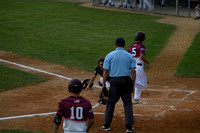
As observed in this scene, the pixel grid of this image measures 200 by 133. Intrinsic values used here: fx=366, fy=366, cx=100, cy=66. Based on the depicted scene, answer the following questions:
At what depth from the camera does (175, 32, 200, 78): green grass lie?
14.8 meters

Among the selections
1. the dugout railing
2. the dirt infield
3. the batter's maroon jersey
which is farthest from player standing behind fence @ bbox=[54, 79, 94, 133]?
the dugout railing

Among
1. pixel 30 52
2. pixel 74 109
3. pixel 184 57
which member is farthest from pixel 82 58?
pixel 74 109

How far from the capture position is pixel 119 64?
8.28m

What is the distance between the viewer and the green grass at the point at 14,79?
43.1 ft

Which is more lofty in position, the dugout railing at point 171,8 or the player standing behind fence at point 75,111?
the dugout railing at point 171,8

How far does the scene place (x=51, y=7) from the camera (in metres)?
33.8

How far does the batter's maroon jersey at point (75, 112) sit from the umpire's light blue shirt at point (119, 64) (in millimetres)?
2339

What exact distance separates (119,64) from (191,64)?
342 inches

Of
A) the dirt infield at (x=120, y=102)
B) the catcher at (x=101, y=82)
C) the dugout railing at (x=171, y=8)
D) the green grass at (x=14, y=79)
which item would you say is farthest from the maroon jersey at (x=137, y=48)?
the dugout railing at (x=171, y=8)

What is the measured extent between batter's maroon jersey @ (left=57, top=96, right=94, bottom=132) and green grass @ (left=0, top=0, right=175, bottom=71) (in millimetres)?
9411

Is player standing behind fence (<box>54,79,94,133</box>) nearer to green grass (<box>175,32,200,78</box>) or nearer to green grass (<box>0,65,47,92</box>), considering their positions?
green grass (<box>0,65,47,92</box>)

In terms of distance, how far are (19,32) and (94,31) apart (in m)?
4.86

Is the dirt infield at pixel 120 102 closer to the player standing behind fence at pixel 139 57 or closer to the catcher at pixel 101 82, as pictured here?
the catcher at pixel 101 82

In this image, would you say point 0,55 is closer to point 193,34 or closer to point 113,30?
point 113,30
